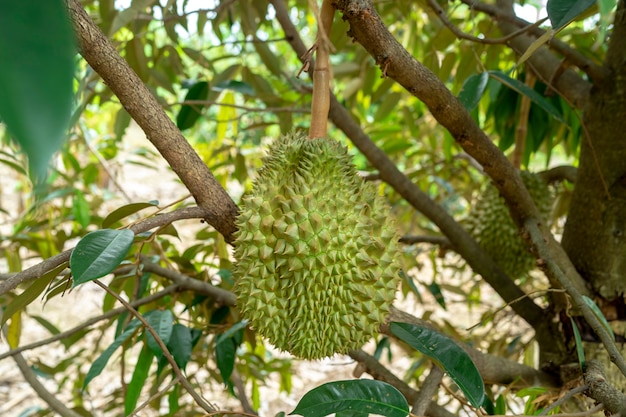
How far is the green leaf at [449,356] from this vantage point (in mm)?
575

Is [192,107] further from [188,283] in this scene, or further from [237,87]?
[188,283]

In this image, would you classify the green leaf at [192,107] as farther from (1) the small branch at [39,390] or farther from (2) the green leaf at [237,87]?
(1) the small branch at [39,390]

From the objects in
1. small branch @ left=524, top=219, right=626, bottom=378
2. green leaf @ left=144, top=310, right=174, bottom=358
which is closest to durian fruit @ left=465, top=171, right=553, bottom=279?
small branch @ left=524, top=219, right=626, bottom=378

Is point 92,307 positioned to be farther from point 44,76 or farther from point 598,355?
point 44,76

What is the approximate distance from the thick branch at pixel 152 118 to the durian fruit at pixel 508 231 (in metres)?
0.66

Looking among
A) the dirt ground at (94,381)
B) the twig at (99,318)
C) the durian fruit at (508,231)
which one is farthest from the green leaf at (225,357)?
the dirt ground at (94,381)

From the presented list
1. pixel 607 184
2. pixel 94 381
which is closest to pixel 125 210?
pixel 607 184

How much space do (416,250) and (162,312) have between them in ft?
3.06

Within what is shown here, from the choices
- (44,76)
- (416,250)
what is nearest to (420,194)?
(416,250)

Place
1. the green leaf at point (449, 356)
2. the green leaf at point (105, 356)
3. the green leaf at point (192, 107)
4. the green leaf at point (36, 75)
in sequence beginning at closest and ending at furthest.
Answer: the green leaf at point (36, 75), the green leaf at point (449, 356), the green leaf at point (105, 356), the green leaf at point (192, 107)

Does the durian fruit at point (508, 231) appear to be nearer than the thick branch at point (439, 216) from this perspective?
No

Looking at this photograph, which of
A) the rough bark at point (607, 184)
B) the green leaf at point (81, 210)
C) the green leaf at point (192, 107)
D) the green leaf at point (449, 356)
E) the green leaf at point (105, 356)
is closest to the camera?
the green leaf at point (449, 356)

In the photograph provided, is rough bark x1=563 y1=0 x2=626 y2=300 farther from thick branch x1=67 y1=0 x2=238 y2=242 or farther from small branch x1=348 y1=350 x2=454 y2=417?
thick branch x1=67 y1=0 x2=238 y2=242

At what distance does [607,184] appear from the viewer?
874mm
